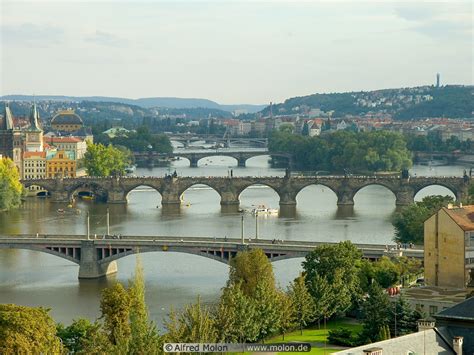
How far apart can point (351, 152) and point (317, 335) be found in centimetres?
6852

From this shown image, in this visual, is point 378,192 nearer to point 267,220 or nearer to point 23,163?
point 267,220

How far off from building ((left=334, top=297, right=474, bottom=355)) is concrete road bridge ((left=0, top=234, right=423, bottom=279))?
21157mm

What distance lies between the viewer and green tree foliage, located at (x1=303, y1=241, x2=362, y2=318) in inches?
1264

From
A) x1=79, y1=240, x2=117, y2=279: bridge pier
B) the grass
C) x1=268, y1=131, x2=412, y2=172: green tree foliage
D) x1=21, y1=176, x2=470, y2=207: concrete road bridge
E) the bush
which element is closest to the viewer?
the grass

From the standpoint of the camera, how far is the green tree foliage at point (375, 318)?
27.9 m

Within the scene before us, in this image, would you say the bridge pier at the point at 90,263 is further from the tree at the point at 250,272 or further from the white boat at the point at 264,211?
the white boat at the point at 264,211

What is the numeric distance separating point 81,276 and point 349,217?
22157 millimetres

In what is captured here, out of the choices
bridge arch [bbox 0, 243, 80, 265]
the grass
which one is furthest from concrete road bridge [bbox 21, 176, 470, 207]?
the grass

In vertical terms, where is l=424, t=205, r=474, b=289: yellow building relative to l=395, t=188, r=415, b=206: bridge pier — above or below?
above

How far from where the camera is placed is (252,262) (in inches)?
1341

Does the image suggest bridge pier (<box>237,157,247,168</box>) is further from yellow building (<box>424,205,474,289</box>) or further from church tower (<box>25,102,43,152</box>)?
yellow building (<box>424,205,474,289</box>)

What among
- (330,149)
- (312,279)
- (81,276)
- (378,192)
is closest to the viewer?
(312,279)

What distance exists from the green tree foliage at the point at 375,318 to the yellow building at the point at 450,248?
467 centimetres

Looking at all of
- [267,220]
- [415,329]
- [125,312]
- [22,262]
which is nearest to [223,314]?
[125,312]
